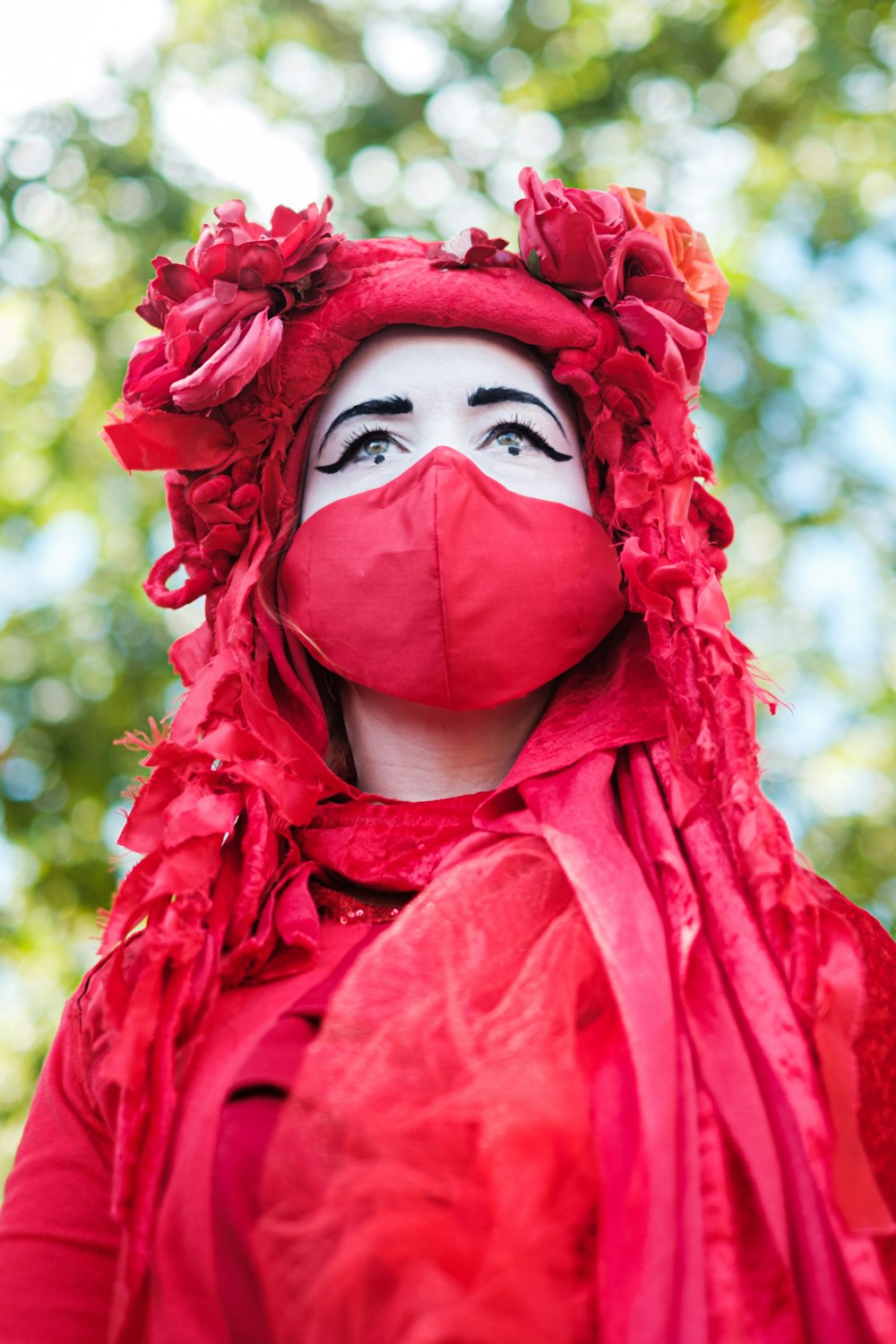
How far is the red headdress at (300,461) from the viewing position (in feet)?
4.43

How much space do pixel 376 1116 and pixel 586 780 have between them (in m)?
0.48

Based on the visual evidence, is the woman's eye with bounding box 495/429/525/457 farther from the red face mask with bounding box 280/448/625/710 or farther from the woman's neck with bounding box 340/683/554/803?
the woman's neck with bounding box 340/683/554/803

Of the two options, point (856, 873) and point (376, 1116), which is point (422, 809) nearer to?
point (376, 1116)

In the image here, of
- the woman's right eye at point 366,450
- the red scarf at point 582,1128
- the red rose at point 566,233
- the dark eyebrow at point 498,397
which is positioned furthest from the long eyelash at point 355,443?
the red scarf at point 582,1128

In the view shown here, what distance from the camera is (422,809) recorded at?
4.88ft

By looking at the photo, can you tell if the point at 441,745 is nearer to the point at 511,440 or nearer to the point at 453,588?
the point at 453,588

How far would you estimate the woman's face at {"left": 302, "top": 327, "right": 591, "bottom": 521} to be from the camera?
5.13 feet

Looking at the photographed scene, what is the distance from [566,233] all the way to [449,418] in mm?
267

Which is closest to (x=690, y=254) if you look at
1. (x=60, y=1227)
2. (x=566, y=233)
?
(x=566, y=233)

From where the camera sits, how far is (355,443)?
1.60 meters

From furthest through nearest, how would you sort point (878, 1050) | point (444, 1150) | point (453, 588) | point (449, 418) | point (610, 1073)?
point (449, 418), point (453, 588), point (878, 1050), point (610, 1073), point (444, 1150)

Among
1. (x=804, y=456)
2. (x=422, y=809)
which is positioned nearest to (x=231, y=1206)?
(x=422, y=809)

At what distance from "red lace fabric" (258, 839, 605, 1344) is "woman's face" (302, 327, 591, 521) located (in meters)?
0.59

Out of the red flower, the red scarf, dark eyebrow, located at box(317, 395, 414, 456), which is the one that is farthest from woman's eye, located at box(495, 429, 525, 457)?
the red scarf
